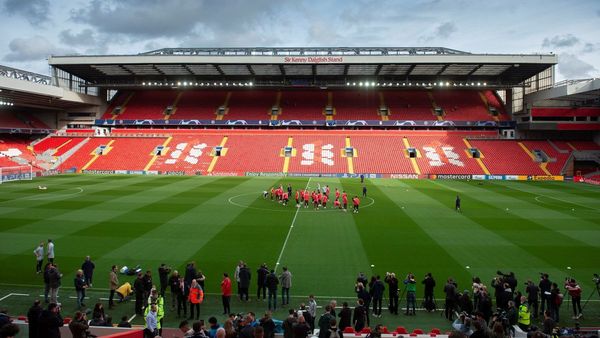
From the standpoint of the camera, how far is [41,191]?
111 feet

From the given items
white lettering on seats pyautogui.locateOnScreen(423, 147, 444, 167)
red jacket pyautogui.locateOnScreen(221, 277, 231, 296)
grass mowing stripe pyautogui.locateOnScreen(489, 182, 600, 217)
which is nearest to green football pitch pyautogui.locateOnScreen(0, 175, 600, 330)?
grass mowing stripe pyautogui.locateOnScreen(489, 182, 600, 217)

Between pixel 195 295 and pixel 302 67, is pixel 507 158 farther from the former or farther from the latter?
pixel 195 295

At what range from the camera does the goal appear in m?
41.5

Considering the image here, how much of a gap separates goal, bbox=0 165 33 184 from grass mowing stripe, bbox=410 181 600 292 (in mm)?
40359

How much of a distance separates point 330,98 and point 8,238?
53465mm

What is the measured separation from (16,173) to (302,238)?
37.5m

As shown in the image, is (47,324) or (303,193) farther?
(303,193)

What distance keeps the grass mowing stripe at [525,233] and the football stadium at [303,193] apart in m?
0.16

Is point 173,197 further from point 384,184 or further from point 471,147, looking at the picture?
point 471,147

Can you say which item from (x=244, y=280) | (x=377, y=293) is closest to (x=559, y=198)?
(x=377, y=293)

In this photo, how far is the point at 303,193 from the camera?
97.7ft

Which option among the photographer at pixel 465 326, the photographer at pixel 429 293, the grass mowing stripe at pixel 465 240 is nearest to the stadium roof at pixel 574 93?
the grass mowing stripe at pixel 465 240

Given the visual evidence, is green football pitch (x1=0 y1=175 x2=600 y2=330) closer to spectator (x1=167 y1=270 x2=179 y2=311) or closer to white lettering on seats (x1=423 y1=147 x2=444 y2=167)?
spectator (x1=167 y1=270 x2=179 y2=311)

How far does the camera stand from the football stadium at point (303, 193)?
476 inches
